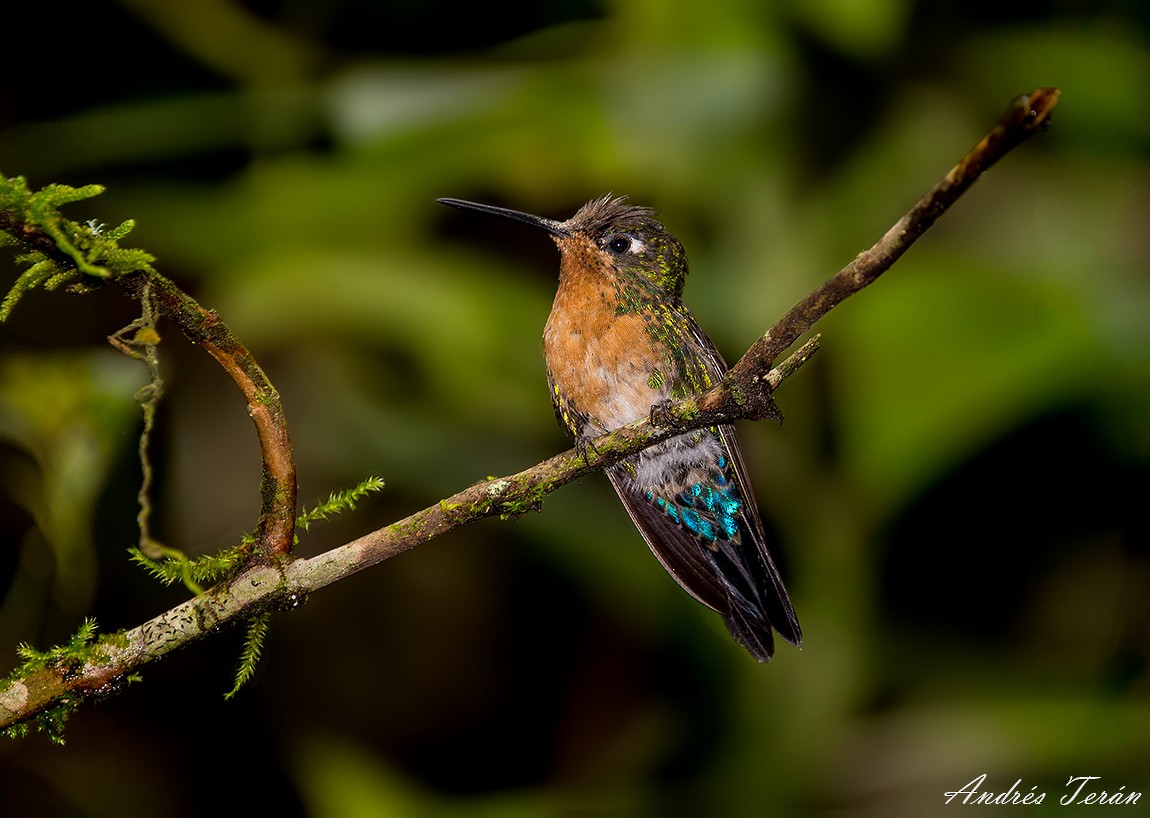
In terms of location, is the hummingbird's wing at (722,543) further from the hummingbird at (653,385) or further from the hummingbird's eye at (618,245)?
the hummingbird's eye at (618,245)

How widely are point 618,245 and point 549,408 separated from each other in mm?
526

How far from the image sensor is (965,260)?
→ 2779 mm

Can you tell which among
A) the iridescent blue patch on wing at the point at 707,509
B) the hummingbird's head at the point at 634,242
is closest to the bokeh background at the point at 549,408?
the hummingbird's head at the point at 634,242

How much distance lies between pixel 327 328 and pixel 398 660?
1.37 m

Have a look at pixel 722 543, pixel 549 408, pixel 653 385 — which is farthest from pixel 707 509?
pixel 549 408

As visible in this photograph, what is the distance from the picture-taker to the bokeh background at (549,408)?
8.42ft

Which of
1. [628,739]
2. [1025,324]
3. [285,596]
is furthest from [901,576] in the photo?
[285,596]

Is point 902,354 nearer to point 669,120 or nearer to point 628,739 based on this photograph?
point 669,120

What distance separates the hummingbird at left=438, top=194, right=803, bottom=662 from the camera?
103 inches

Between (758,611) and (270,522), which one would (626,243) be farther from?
(270,522)

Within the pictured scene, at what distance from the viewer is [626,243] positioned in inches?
123

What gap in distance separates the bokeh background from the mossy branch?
0.62ft

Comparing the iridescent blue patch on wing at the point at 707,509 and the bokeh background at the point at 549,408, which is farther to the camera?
the iridescent blue patch on wing at the point at 707,509

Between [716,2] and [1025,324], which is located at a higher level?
[716,2]
